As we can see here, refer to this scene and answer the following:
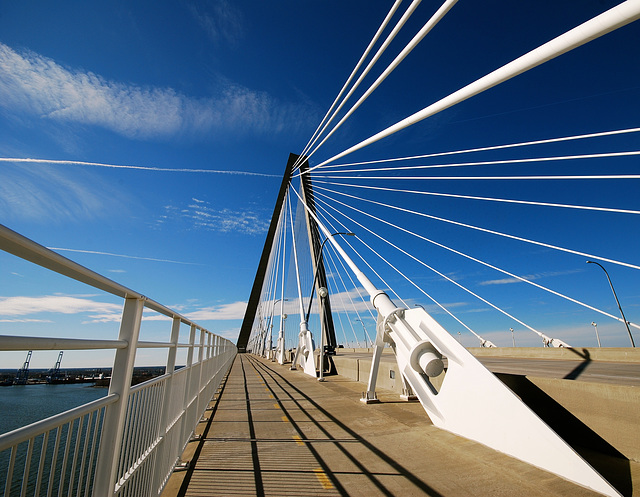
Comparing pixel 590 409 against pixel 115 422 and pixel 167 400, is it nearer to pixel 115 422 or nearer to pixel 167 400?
pixel 167 400

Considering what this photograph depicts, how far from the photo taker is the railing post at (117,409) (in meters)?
2.44

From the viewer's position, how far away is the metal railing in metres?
1.55

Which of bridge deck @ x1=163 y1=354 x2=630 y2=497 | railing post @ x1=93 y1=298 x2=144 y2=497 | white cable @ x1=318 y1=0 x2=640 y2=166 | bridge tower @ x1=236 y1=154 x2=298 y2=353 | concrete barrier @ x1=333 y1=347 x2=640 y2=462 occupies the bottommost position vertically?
bridge deck @ x1=163 y1=354 x2=630 y2=497

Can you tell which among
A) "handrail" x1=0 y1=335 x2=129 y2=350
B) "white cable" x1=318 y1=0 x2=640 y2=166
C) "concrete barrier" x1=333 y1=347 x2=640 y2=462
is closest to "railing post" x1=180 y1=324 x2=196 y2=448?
"handrail" x1=0 y1=335 x2=129 y2=350

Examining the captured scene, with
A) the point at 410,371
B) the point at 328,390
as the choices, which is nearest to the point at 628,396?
the point at 410,371

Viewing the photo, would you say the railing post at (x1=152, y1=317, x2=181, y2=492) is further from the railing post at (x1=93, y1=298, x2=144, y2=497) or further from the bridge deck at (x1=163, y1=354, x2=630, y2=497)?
the railing post at (x1=93, y1=298, x2=144, y2=497)

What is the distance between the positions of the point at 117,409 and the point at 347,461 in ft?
12.2

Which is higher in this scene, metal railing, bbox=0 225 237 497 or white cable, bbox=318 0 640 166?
white cable, bbox=318 0 640 166

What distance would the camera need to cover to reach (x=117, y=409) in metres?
2.54

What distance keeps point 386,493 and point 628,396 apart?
354 centimetres

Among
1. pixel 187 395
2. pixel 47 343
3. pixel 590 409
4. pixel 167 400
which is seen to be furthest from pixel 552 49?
pixel 187 395

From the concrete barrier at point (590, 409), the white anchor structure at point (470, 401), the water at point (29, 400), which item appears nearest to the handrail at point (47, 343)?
the water at point (29, 400)

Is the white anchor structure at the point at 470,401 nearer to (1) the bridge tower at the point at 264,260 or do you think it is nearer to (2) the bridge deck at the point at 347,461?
(2) the bridge deck at the point at 347,461

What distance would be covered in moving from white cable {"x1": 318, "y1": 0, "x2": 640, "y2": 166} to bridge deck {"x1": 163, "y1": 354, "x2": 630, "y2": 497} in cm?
477
